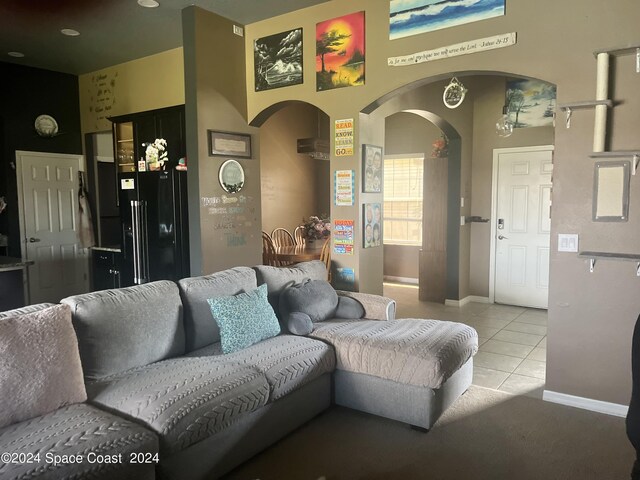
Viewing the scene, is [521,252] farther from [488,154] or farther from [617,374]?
[617,374]

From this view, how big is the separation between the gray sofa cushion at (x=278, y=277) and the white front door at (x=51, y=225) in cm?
401

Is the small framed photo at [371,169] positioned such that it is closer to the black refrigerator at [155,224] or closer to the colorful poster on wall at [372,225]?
the colorful poster on wall at [372,225]

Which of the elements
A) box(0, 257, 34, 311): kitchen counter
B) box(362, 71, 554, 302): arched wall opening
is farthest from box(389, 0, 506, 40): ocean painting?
box(0, 257, 34, 311): kitchen counter

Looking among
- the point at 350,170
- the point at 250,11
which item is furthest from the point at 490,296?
the point at 250,11

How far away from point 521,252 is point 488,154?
131 centimetres

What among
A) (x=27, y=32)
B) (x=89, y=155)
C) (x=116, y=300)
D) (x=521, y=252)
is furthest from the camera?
(x=89, y=155)

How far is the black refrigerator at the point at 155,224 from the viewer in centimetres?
486

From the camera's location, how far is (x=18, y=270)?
4.04 metres

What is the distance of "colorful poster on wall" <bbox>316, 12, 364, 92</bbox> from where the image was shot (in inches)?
155

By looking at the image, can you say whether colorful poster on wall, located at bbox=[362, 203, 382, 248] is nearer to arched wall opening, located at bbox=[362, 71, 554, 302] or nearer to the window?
arched wall opening, located at bbox=[362, 71, 554, 302]

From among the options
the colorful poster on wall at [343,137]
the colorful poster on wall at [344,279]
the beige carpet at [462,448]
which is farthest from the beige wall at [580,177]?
the colorful poster on wall at [344,279]

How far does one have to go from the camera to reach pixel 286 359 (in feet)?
8.99

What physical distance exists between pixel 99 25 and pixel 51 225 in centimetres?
287

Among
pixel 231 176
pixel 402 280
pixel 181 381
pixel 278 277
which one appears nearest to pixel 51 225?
pixel 231 176
